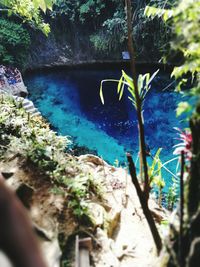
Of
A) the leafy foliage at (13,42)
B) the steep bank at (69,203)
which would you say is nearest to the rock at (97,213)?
the steep bank at (69,203)

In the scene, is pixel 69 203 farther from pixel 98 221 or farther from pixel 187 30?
pixel 187 30

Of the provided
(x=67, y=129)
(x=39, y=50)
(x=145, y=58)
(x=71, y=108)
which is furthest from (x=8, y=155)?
(x=39, y=50)

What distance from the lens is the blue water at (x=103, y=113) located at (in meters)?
9.64

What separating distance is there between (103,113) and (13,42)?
6327 mm

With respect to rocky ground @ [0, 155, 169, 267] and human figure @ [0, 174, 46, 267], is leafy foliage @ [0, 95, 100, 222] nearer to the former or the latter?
rocky ground @ [0, 155, 169, 267]

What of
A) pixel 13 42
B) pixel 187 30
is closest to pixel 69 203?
pixel 187 30

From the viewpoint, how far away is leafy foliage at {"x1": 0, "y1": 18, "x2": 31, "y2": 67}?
14.4m

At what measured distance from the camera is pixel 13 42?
14.6 m

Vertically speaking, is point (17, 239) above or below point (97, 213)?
above

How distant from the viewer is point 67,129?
1092cm

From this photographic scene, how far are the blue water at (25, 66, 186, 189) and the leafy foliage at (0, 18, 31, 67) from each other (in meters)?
1.27

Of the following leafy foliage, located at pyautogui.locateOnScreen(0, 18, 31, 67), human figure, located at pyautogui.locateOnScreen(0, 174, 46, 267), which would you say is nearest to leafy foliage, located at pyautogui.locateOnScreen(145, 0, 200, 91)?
human figure, located at pyautogui.locateOnScreen(0, 174, 46, 267)

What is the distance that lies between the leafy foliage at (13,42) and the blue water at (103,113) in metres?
1.27

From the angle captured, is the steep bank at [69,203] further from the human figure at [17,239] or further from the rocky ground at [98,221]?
the human figure at [17,239]
